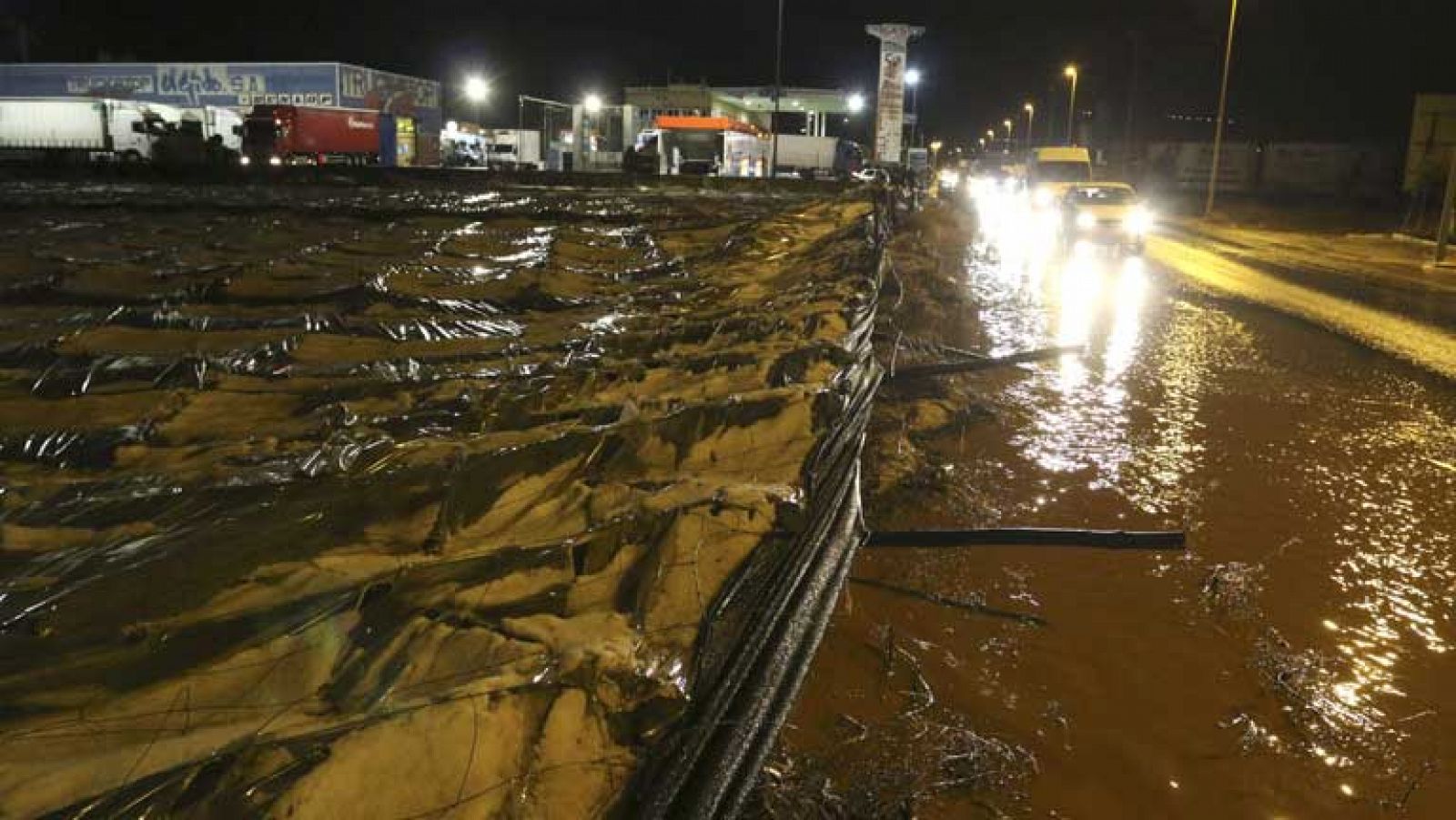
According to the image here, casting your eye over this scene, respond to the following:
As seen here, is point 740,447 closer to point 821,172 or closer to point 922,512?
point 922,512

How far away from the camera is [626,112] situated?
145ft

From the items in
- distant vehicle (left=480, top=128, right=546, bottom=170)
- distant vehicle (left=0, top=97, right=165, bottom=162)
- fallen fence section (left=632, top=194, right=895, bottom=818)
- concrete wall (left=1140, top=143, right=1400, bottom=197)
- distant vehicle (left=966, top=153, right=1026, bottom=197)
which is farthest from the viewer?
distant vehicle (left=966, top=153, right=1026, bottom=197)

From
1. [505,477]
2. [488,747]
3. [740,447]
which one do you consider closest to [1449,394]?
[740,447]

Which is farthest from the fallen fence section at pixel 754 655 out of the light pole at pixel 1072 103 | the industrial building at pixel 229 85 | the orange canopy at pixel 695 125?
the light pole at pixel 1072 103

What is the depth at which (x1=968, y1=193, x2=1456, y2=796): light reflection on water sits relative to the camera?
11.5 ft

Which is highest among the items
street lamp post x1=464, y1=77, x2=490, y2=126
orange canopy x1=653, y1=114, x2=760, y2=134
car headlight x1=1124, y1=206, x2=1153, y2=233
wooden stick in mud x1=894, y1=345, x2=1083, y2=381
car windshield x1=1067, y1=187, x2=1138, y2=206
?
street lamp post x1=464, y1=77, x2=490, y2=126

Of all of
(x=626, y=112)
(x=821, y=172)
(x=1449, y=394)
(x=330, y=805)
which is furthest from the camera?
(x=626, y=112)

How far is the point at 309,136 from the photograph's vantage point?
32219 millimetres

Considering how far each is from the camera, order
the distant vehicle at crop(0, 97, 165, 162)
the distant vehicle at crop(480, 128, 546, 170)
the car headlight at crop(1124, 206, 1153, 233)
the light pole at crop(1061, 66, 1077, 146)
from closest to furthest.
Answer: the car headlight at crop(1124, 206, 1153, 233) < the distant vehicle at crop(0, 97, 165, 162) < the distant vehicle at crop(480, 128, 546, 170) < the light pole at crop(1061, 66, 1077, 146)

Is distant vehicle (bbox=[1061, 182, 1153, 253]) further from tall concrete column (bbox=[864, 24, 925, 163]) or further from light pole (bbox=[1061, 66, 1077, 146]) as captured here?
light pole (bbox=[1061, 66, 1077, 146])

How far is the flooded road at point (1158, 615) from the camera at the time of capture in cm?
282

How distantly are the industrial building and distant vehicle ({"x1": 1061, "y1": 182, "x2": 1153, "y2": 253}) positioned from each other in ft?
100

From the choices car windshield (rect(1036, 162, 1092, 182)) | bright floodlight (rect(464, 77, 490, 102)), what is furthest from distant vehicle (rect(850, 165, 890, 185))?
bright floodlight (rect(464, 77, 490, 102))

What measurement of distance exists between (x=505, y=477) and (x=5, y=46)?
66345mm
